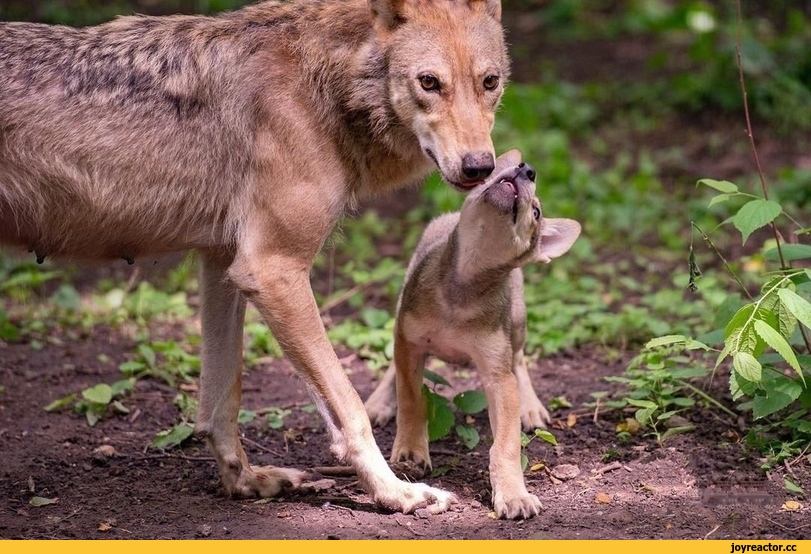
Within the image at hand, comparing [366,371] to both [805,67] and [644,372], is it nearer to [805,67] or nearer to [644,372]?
[644,372]

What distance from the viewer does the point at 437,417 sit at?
6.28 m

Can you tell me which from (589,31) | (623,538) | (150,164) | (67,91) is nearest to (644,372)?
(623,538)

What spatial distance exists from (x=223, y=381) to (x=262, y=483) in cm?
63

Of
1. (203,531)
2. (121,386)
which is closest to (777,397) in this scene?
(203,531)

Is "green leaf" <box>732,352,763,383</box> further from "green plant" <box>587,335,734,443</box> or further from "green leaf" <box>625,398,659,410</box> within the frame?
"green leaf" <box>625,398,659,410</box>

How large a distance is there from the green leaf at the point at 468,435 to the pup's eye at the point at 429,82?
83.0 inches

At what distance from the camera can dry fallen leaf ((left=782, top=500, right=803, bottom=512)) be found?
5.25m

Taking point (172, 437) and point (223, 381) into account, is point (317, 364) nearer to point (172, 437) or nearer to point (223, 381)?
point (223, 381)

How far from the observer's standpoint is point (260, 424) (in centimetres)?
707

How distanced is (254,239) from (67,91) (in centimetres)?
120

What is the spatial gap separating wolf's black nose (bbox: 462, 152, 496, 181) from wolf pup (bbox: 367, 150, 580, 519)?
484mm

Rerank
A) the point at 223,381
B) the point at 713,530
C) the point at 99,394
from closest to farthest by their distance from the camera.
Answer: the point at 713,530
the point at 223,381
the point at 99,394

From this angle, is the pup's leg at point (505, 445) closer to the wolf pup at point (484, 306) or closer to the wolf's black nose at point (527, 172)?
the wolf pup at point (484, 306)

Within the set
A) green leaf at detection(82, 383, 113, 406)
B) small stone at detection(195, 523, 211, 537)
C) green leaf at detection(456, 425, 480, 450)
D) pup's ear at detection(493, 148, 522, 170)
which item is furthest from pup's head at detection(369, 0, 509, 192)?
green leaf at detection(82, 383, 113, 406)
